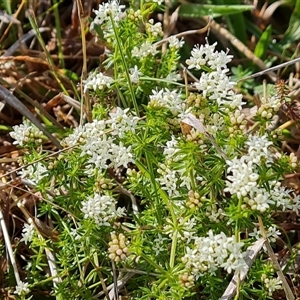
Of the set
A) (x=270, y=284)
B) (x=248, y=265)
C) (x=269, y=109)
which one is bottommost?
(x=270, y=284)

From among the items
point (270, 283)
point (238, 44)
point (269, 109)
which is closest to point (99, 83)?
point (269, 109)

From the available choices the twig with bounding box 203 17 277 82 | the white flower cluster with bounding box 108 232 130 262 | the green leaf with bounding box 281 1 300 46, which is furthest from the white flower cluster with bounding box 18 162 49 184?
the green leaf with bounding box 281 1 300 46

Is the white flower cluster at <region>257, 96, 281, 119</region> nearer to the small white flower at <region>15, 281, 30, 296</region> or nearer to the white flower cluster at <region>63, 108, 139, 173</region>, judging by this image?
the white flower cluster at <region>63, 108, 139, 173</region>

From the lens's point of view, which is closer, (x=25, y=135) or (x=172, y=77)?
(x=25, y=135)

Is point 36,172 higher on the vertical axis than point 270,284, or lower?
higher

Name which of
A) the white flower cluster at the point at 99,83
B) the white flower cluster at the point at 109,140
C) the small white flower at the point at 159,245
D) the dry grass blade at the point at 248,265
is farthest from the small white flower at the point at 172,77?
the dry grass blade at the point at 248,265

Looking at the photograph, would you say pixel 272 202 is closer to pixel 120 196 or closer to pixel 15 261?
pixel 120 196

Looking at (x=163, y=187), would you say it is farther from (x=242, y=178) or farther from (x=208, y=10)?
(x=208, y=10)

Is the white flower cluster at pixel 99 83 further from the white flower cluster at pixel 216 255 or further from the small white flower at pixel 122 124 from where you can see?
the white flower cluster at pixel 216 255
